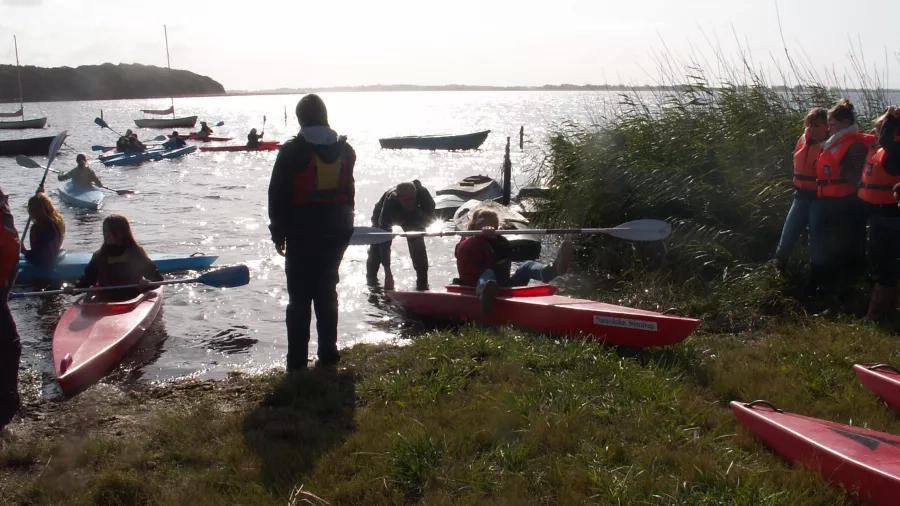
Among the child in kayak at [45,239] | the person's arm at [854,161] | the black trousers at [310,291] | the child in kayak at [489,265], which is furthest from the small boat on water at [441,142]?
the black trousers at [310,291]

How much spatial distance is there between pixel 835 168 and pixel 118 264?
6706 millimetres

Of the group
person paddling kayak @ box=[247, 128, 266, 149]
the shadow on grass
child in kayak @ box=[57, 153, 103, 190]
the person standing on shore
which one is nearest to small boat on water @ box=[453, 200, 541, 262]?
the person standing on shore

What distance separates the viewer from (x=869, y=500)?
2.91 m

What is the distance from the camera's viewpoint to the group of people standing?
5.54m

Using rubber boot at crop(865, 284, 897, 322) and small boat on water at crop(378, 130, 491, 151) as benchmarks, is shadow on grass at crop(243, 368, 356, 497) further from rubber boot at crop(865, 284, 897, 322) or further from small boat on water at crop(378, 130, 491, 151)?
small boat on water at crop(378, 130, 491, 151)

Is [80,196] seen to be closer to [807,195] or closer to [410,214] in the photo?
[410,214]

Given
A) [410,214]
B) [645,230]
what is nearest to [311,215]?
[645,230]

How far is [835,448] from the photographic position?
3174 mm

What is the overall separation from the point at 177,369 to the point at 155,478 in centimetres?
311

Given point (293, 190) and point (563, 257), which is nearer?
point (293, 190)

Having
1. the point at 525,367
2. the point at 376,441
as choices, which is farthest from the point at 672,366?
the point at 376,441

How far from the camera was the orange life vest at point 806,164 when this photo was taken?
6367mm

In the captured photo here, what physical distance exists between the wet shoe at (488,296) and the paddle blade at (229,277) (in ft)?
7.33

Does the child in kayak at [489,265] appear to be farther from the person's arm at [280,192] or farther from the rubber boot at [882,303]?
the rubber boot at [882,303]
